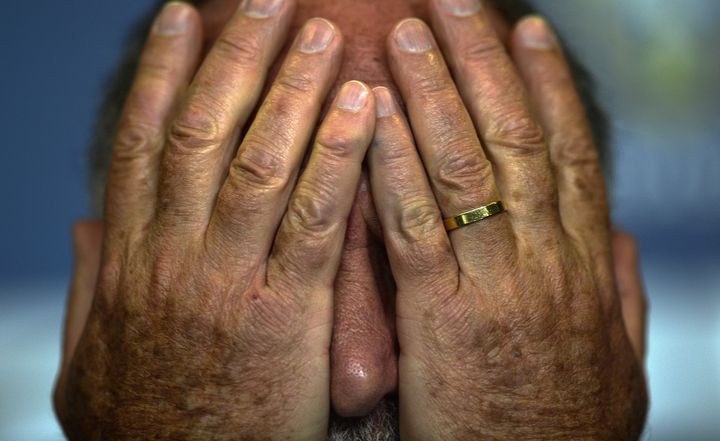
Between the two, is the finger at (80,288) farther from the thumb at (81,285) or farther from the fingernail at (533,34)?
the fingernail at (533,34)

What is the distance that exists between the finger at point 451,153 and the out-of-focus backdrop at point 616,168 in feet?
2.62

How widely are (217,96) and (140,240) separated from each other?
24cm

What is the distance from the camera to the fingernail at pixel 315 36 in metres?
1.26

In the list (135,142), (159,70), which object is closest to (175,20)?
(159,70)

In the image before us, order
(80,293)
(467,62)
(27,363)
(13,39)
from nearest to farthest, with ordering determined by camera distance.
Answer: (467,62) < (80,293) < (13,39) < (27,363)

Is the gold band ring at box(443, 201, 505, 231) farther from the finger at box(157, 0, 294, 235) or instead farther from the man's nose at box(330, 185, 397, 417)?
the finger at box(157, 0, 294, 235)

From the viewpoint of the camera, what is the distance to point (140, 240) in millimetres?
1326

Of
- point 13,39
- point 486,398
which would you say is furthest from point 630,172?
point 13,39

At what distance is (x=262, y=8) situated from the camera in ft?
4.35

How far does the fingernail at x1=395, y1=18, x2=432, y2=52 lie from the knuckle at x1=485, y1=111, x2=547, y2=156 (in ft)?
0.48

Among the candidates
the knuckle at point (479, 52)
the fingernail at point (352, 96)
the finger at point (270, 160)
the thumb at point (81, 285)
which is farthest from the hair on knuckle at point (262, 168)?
the thumb at point (81, 285)

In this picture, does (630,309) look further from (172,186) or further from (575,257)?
(172,186)

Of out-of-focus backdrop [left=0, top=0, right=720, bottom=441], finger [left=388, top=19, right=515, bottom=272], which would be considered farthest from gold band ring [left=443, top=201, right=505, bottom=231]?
out-of-focus backdrop [left=0, top=0, right=720, bottom=441]

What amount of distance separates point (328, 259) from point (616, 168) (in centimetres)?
104
